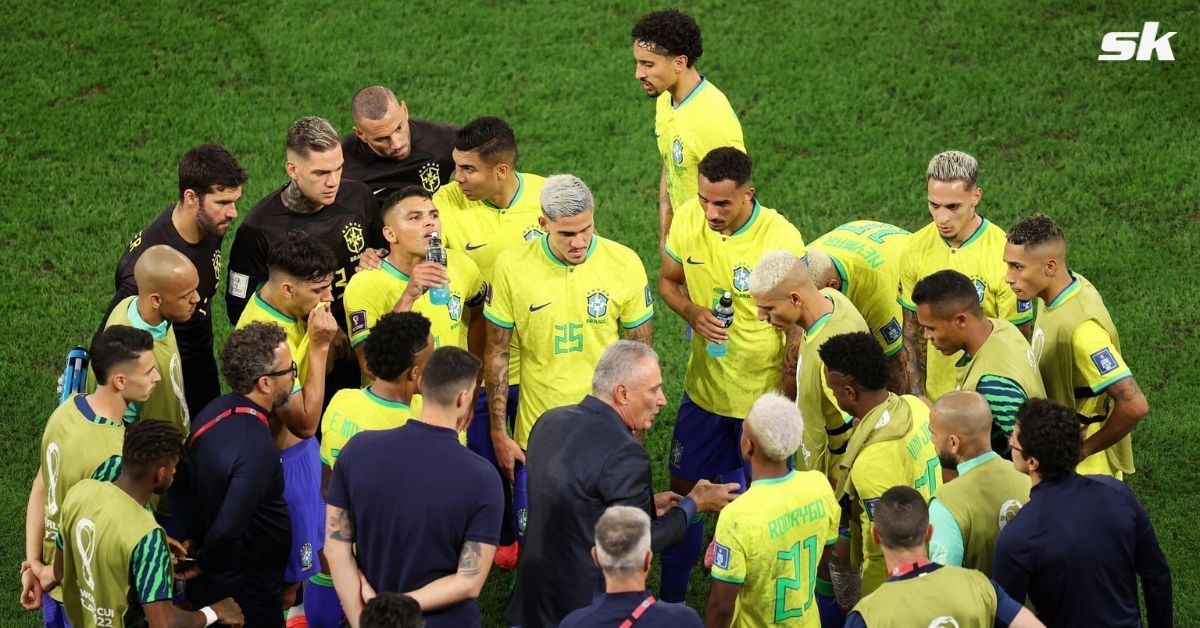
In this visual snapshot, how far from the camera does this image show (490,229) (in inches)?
291

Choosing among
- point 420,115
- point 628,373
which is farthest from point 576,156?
point 628,373

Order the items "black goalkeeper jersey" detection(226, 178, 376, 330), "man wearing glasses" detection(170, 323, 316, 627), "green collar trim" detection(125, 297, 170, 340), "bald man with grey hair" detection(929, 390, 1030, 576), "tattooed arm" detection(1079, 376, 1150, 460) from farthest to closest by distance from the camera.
A: 1. "black goalkeeper jersey" detection(226, 178, 376, 330)
2. "green collar trim" detection(125, 297, 170, 340)
3. "tattooed arm" detection(1079, 376, 1150, 460)
4. "man wearing glasses" detection(170, 323, 316, 627)
5. "bald man with grey hair" detection(929, 390, 1030, 576)

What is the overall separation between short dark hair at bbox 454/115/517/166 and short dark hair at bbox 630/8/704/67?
1.44 m

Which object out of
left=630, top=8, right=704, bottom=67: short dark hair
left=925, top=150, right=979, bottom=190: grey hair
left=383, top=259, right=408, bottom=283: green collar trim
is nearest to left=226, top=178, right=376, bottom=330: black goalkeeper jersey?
left=383, top=259, right=408, bottom=283: green collar trim

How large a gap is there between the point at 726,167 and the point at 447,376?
235cm

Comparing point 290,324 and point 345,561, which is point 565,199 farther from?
point 345,561

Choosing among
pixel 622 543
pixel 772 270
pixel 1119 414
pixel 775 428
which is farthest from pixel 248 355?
pixel 1119 414

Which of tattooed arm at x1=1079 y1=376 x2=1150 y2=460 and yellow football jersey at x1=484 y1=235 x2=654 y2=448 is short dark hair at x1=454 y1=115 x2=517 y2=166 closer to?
yellow football jersey at x1=484 y1=235 x2=654 y2=448

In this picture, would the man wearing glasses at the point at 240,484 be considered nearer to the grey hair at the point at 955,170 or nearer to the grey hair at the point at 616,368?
the grey hair at the point at 616,368

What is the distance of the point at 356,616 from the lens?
17.0 feet

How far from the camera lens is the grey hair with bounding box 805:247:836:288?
7215mm

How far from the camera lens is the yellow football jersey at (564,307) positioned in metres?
6.80

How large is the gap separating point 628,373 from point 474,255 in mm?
2230

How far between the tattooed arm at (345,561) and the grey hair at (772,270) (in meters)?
2.27
